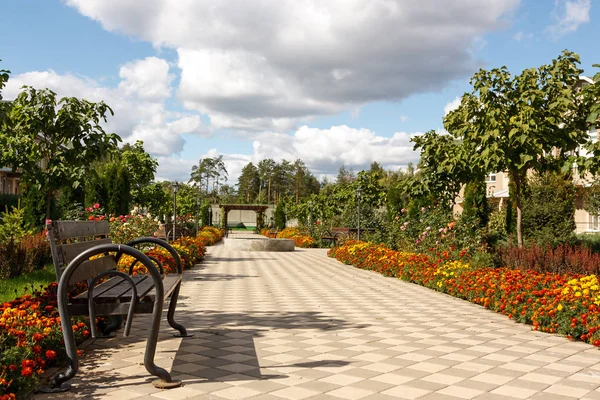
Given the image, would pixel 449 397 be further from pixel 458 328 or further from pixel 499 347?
pixel 458 328

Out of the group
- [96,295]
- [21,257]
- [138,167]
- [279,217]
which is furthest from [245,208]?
[96,295]

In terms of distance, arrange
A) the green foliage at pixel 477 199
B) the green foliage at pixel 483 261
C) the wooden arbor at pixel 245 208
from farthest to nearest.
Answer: the wooden arbor at pixel 245 208 → the green foliage at pixel 477 199 → the green foliage at pixel 483 261

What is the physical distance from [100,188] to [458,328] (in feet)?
59.0

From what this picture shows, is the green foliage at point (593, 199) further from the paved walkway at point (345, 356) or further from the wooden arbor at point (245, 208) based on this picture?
the wooden arbor at point (245, 208)

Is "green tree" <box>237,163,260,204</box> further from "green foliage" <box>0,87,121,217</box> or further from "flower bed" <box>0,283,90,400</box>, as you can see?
"flower bed" <box>0,283,90,400</box>

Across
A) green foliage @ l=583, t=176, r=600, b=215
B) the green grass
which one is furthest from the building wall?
green foliage @ l=583, t=176, r=600, b=215

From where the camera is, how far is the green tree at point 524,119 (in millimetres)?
9719

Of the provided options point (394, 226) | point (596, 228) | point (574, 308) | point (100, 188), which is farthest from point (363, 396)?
point (596, 228)

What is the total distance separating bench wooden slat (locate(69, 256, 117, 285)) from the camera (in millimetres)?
4007

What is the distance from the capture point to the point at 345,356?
464cm

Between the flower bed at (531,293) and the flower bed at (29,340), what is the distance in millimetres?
4726

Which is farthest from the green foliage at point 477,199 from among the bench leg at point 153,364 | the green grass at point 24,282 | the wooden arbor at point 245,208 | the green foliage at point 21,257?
the wooden arbor at point 245,208

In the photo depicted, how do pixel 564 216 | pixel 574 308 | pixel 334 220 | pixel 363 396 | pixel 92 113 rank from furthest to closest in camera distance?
pixel 334 220
pixel 564 216
pixel 92 113
pixel 574 308
pixel 363 396

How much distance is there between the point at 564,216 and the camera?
1686 cm
